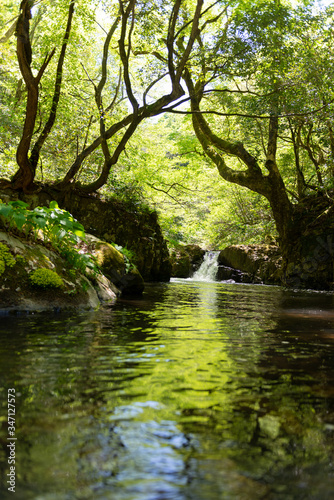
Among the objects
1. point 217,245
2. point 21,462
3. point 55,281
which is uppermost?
point 217,245

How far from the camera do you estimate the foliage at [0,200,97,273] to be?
5535 millimetres

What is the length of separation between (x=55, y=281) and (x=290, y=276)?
465 inches

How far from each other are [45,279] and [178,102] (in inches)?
199

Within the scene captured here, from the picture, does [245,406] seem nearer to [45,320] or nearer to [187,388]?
[187,388]

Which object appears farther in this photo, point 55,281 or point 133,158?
point 133,158

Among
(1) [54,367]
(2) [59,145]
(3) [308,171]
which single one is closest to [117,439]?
(1) [54,367]

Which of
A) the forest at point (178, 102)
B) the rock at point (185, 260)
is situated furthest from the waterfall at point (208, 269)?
the forest at point (178, 102)

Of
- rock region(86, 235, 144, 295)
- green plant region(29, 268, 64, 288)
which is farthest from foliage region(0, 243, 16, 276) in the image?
rock region(86, 235, 144, 295)

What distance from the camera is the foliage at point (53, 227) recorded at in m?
5.54

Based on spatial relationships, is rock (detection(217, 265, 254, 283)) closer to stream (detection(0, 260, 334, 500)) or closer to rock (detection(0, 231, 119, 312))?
rock (detection(0, 231, 119, 312))

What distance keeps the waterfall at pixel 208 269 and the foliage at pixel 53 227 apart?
521 inches

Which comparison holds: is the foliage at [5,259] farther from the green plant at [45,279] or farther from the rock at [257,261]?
the rock at [257,261]

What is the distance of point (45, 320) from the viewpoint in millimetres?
4574

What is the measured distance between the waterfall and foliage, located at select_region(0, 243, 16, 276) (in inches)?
577
